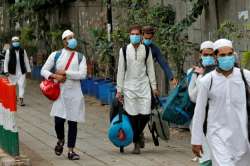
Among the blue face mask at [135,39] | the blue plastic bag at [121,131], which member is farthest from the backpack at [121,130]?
the blue face mask at [135,39]

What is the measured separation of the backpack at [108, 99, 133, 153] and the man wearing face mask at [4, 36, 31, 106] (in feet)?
25.2

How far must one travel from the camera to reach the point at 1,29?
1355 inches

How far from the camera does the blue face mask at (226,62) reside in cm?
668

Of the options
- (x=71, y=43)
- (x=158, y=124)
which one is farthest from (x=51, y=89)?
(x=158, y=124)

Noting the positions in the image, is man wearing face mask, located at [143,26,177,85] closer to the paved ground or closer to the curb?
Result: the paved ground

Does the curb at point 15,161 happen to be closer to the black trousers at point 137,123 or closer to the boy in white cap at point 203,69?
the black trousers at point 137,123

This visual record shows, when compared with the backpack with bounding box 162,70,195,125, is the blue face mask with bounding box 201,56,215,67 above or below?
above

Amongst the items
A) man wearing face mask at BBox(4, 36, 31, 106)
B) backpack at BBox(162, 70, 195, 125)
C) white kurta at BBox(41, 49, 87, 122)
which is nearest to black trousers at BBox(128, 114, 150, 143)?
white kurta at BBox(41, 49, 87, 122)

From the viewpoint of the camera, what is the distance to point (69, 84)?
10.4 m

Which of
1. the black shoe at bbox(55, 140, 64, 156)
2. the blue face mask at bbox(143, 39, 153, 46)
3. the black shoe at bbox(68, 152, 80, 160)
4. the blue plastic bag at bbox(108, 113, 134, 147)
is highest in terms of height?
the blue face mask at bbox(143, 39, 153, 46)

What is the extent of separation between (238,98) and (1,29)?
2869 centimetres

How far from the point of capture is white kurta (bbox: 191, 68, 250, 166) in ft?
21.9

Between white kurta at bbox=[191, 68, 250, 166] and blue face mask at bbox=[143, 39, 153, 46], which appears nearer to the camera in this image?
white kurta at bbox=[191, 68, 250, 166]

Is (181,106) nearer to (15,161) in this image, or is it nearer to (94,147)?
(15,161)
